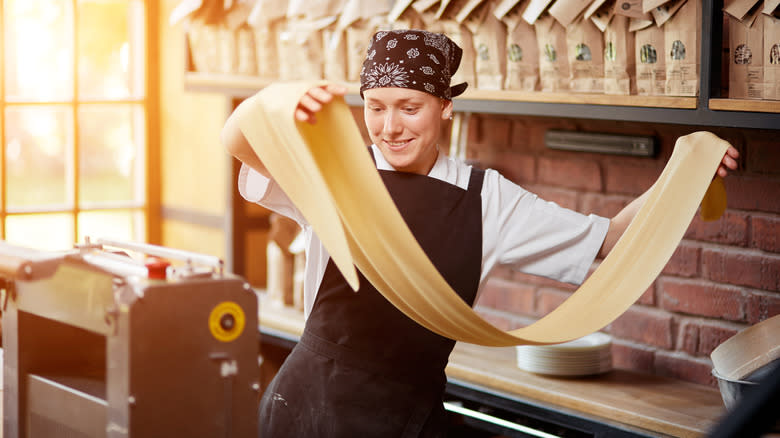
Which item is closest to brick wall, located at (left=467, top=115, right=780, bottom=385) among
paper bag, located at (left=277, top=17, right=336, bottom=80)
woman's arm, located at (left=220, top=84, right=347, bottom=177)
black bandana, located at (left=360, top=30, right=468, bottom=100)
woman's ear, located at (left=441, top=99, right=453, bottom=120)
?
paper bag, located at (left=277, top=17, right=336, bottom=80)

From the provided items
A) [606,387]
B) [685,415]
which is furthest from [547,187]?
[685,415]

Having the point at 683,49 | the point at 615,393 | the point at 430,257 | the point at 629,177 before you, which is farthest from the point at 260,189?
the point at 629,177

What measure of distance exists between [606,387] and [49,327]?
4.84 feet

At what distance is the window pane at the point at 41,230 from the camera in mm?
4074

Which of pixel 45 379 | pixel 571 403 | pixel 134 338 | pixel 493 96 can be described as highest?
pixel 493 96

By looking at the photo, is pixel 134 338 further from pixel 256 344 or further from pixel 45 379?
pixel 45 379

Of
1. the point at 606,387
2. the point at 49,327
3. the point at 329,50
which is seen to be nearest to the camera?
the point at 49,327

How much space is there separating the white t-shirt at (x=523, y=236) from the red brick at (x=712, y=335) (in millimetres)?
689

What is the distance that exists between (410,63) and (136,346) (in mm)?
849

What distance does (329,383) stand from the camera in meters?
2.09

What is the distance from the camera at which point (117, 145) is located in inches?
171

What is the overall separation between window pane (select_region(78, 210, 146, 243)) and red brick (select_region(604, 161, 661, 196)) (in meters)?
2.20

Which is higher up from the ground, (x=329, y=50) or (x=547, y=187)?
(x=329, y=50)

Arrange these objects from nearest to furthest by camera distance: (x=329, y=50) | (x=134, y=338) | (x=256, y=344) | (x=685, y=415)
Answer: (x=134, y=338), (x=256, y=344), (x=685, y=415), (x=329, y=50)
